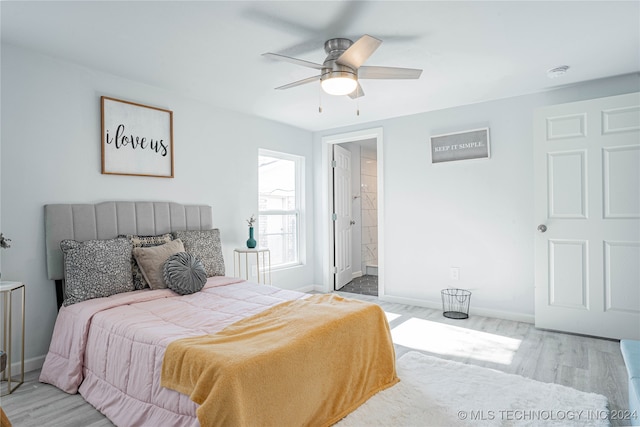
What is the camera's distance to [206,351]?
1.62m

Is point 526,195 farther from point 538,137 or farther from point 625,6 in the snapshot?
point 625,6

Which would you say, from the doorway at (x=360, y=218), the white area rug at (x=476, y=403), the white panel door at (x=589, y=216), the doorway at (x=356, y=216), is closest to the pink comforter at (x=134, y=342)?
the white area rug at (x=476, y=403)

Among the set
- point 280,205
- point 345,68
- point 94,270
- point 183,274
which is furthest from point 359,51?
point 280,205

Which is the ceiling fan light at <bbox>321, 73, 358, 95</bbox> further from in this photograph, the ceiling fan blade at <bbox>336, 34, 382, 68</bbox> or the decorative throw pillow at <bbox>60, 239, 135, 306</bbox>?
the decorative throw pillow at <bbox>60, 239, 135, 306</bbox>

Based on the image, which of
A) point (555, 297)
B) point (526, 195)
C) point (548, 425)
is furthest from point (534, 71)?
point (548, 425)

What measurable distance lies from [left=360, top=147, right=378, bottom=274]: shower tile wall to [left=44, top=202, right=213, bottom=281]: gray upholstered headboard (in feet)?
11.0

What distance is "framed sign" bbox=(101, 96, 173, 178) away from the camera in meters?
3.02

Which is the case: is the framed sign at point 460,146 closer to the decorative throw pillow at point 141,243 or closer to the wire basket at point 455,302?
the wire basket at point 455,302

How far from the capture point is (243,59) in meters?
2.78

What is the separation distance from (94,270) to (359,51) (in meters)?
2.31

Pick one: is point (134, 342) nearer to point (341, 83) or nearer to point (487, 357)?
point (341, 83)

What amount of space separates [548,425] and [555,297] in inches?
69.8

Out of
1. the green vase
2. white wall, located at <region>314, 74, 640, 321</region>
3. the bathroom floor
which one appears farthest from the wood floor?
the green vase

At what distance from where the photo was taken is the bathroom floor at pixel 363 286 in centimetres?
512
